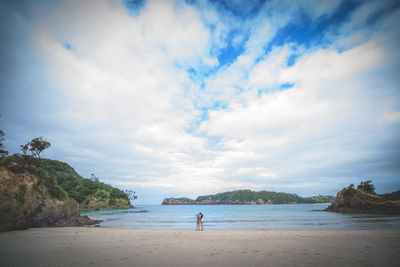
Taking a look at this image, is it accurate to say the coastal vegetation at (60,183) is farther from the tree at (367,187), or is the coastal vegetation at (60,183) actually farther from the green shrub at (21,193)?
the tree at (367,187)

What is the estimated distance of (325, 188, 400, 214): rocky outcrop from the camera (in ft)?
156

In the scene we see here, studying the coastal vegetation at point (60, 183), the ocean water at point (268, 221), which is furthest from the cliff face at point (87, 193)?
the ocean water at point (268, 221)

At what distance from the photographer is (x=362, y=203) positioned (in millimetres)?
53531

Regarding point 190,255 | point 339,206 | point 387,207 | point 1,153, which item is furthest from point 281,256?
Result: point 339,206

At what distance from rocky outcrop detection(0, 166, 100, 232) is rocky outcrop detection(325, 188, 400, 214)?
78.5m

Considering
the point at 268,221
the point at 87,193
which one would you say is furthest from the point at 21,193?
the point at 87,193

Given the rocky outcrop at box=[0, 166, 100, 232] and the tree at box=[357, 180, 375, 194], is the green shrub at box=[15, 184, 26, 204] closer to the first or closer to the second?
the rocky outcrop at box=[0, 166, 100, 232]

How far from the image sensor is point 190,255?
9.04 meters

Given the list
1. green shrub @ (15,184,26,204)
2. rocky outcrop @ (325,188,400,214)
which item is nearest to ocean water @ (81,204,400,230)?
rocky outcrop @ (325,188,400,214)

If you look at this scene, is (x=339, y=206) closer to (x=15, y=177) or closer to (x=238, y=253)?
(x=238, y=253)

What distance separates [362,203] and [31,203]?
3265 inches

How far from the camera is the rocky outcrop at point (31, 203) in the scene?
57.5ft

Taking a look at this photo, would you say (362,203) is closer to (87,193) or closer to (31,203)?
(31,203)

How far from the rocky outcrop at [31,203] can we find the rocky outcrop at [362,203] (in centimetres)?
7848
